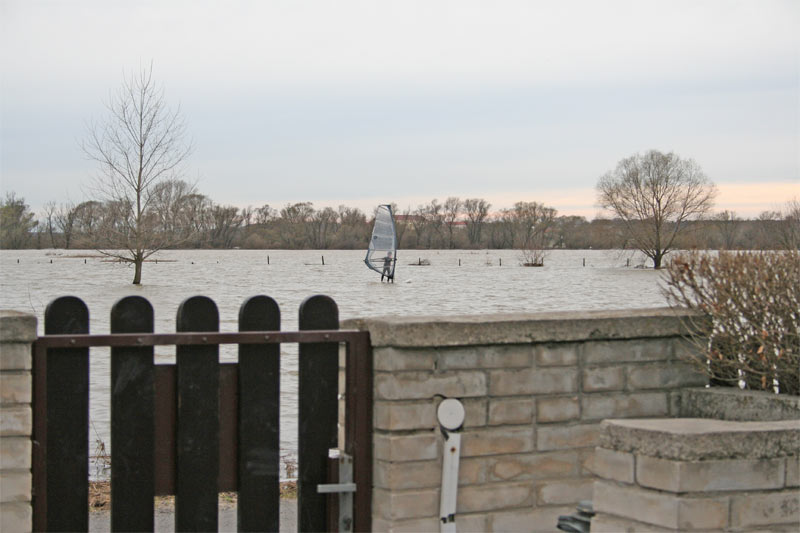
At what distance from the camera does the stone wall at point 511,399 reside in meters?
5.37

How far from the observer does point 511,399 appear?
559 centimetres

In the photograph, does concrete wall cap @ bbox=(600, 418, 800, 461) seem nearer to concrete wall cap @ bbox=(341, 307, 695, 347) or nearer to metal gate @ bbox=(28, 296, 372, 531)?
concrete wall cap @ bbox=(341, 307, 695, 347)

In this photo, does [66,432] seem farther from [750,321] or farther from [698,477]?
[750,321]

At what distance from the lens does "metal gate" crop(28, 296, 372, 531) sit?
522 centimetres

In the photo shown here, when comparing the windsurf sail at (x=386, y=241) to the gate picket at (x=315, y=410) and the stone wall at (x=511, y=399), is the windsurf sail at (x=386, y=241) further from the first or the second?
the gate picket at (x=315, y=410)

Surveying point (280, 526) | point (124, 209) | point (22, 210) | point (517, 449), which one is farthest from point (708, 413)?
point (22, 210)

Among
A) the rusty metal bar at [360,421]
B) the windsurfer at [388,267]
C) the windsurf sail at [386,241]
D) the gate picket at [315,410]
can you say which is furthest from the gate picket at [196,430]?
the windsurfer at [388,267]

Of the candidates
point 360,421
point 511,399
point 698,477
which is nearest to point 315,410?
point 360,421

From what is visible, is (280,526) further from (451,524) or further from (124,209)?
(124,209)

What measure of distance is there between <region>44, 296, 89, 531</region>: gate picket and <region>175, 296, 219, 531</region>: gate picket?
53cm

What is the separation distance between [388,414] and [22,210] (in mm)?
89283

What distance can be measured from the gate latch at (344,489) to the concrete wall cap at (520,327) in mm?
747

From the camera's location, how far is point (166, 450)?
212 inches

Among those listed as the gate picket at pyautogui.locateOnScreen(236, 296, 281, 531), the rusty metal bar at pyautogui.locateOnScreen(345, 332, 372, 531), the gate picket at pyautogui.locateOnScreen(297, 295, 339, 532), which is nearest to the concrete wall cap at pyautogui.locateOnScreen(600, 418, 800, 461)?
the rusty metal bar at pyautogui.locateOnScreen(345, 332, 372, 531)
